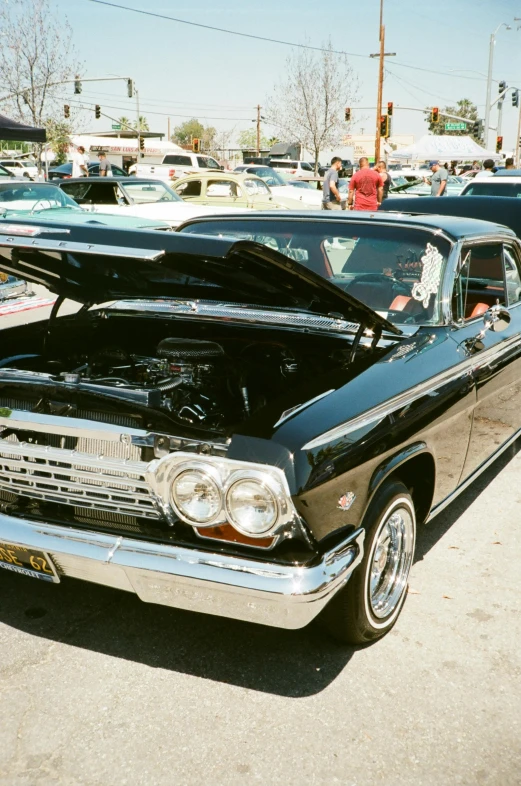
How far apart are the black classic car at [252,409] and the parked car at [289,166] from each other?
4045 cm

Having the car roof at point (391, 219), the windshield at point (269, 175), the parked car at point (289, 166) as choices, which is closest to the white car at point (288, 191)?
the windshield at point (269, 175)

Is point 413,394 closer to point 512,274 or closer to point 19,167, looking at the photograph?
point 512,274

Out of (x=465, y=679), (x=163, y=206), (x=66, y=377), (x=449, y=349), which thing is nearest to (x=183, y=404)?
(x=66, y=377)

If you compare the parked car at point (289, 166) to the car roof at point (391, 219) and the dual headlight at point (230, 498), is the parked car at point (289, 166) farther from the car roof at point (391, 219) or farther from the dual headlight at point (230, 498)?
the dual headlight at point (230, 498)

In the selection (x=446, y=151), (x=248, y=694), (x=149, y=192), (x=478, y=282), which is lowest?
(x=248, y=694)

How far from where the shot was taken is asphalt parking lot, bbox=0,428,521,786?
2.41m

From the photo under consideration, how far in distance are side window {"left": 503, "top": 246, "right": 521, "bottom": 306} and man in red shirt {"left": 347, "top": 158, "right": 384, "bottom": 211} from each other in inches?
404

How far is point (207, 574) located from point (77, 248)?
50.1 inches

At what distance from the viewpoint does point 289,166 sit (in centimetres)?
4525

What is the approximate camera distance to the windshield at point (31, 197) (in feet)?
38.6

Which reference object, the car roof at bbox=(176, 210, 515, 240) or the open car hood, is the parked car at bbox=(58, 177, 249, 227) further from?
the open car hood

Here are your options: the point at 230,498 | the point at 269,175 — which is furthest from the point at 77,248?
the point at 269,175

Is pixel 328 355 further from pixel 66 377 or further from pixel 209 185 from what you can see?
pixel 209 185

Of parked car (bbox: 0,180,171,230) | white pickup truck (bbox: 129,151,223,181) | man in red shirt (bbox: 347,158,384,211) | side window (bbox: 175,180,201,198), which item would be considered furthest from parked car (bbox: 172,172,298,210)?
white pickup truck (bbox: 129,151,223,181)
